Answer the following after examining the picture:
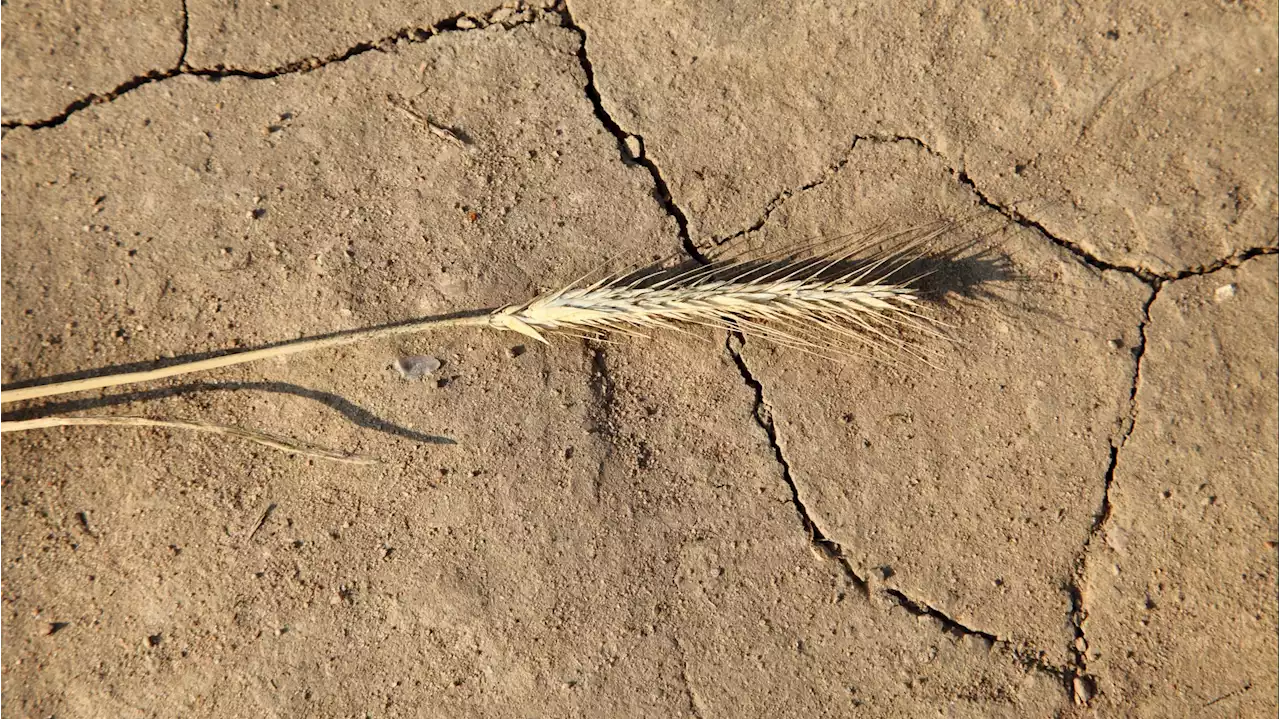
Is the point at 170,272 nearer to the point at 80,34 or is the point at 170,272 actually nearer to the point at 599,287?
the point at 80,34

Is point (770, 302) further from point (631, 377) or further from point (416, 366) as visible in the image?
point (416, 366)

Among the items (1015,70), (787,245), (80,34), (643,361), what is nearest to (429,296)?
(643,361)

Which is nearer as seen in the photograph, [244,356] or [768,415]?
[244,356]

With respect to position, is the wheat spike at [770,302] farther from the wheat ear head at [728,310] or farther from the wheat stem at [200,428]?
the wheat stem at [200,428]

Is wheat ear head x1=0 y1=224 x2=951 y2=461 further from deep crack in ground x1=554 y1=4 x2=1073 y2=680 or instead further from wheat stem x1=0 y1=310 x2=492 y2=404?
deep crack in ground x1=554 y1=4 x2=1073 y2=680

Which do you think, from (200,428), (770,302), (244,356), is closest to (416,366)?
(244,356)

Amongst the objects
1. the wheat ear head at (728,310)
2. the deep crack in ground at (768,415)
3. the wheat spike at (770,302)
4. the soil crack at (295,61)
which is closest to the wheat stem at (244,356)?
the wheat ear head at (728,310)
